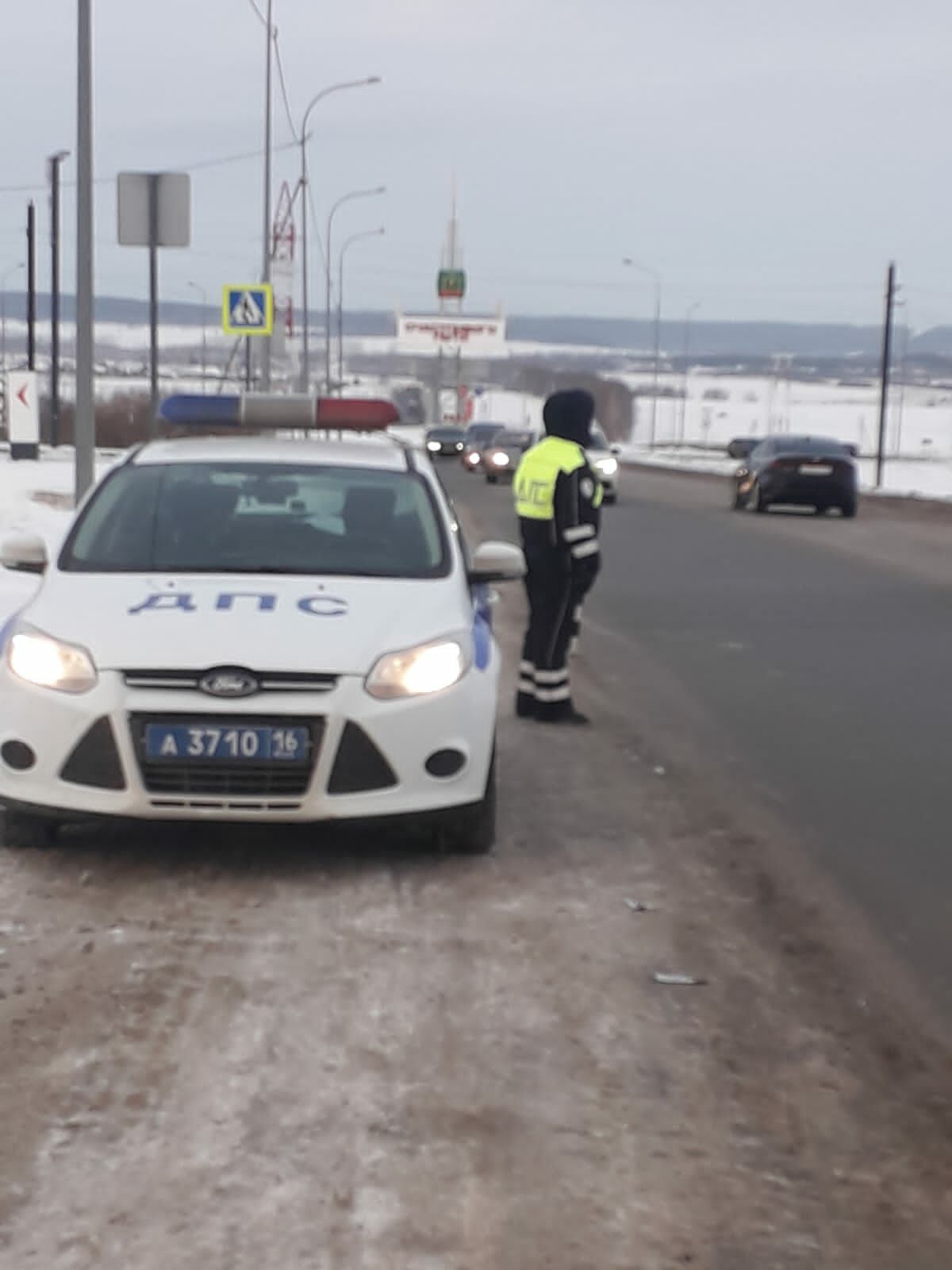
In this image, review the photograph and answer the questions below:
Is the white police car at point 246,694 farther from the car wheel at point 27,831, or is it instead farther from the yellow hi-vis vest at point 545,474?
the yellow hi-vis vest at point 545,474

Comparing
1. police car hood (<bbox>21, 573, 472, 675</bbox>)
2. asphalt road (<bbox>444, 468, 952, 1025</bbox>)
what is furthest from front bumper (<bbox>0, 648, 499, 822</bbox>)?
asphalt road (<bbox>444, 468, 952, 1025</bbox>)

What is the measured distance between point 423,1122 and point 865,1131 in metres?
1.03

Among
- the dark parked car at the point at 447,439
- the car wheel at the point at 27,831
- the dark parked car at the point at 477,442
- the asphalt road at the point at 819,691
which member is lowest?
the dark parked car at the point at 447,439

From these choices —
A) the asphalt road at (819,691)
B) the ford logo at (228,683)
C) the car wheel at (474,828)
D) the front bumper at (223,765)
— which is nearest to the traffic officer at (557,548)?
the asphalt road at (819,691)

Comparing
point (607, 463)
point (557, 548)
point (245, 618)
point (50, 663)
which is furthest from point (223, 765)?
point (607, 463)

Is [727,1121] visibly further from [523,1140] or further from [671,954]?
[671,954]

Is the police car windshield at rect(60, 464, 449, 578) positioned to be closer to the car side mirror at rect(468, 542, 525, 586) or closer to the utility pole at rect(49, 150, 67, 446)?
the car side mirror at rect(468, 542, 525, 586)

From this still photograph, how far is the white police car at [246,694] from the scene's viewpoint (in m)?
6.92

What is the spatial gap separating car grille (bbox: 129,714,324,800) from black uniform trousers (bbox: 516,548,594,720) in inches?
157

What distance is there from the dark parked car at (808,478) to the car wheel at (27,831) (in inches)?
1149

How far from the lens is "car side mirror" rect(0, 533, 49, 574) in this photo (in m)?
8.05

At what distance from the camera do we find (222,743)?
6902 millimetres

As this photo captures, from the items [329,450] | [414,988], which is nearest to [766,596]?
[329,450]

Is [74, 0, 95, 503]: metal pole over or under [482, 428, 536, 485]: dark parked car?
over
